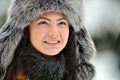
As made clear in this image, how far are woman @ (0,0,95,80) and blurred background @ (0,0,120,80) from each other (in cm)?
298

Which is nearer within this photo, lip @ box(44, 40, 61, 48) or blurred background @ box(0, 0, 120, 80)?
lip @ box(44, 40, 61, 48)

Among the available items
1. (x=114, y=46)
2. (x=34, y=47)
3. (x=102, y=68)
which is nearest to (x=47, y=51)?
(x=34, y=47)

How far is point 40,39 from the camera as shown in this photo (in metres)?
2.22

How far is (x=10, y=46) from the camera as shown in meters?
2.29

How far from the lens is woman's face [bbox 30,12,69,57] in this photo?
2.20m

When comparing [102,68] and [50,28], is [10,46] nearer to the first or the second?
[50,28]

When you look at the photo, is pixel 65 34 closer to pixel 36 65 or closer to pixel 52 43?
pixel 52 43

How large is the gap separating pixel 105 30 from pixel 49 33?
3.80m

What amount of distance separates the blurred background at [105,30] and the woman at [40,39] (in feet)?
9.78

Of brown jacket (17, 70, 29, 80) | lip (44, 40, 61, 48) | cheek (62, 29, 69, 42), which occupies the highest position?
cheek (62, 29, 69, 42)

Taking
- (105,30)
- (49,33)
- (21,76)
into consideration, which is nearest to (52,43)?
(49,33)

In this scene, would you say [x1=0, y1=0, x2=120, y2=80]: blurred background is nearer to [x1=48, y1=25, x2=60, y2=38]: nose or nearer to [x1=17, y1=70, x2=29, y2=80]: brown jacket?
[x1=17, y1=70, x2=29, y2=80]: brown jacket

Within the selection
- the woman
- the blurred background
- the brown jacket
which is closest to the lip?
the woman

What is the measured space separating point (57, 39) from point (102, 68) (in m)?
3.11
